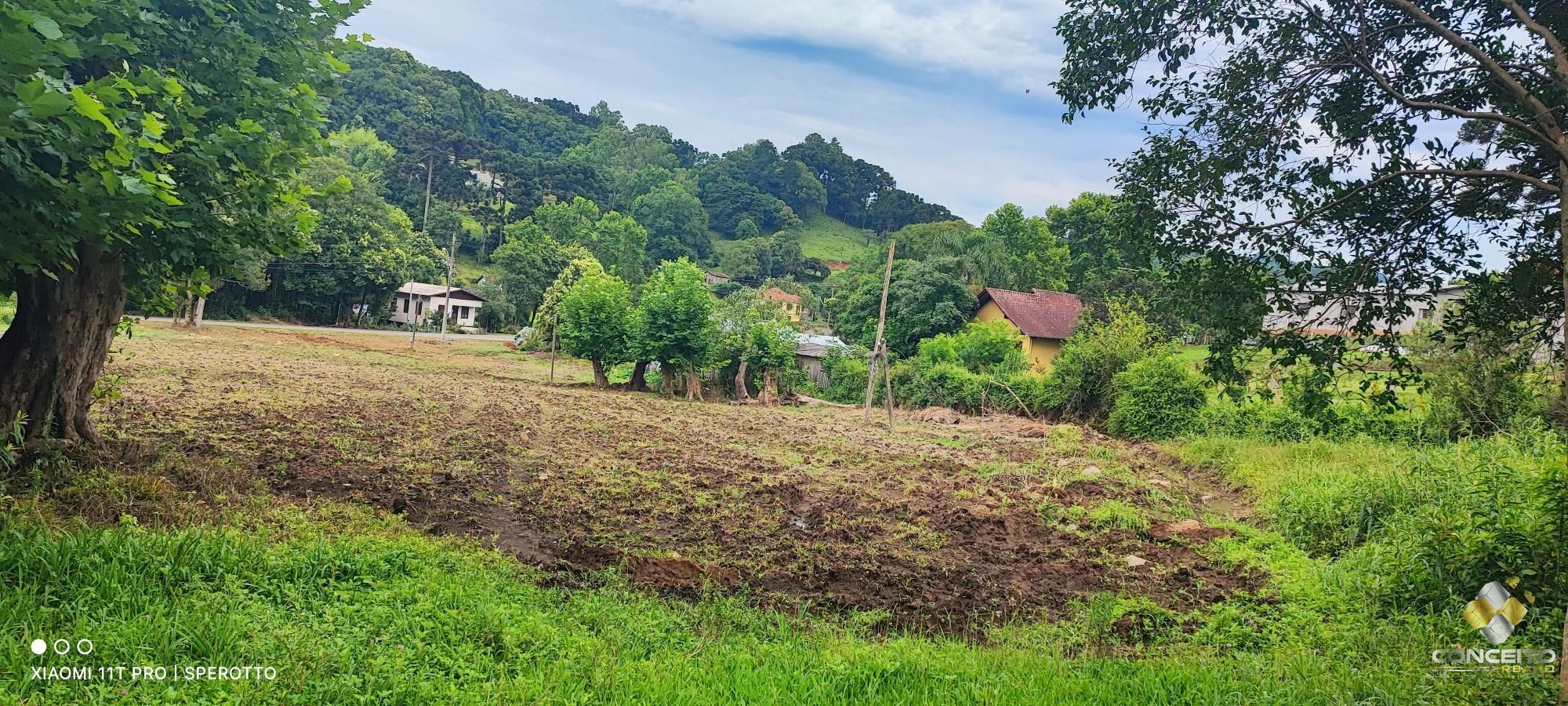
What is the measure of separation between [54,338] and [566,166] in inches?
2511

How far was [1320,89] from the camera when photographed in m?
4.89

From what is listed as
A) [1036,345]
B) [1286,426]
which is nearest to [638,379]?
[1036,345]

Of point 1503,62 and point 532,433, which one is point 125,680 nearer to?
point 1503,62

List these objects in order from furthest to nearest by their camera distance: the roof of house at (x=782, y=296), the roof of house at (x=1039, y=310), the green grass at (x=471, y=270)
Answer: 1. the roof of house at (x=782, y=296)
2. the green grass at (x=471, y=270)
3. the roof of house at (x=1039, y=310)

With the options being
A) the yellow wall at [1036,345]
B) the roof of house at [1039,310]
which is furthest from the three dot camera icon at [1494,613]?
the roof of house at [1039,310]

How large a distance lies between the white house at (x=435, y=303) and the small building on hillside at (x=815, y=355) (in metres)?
24.9

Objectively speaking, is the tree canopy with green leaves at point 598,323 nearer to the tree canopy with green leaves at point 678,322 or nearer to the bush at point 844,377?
the tree canopy with green leaves at point 678,322

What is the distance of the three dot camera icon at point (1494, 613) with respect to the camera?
4703 mm

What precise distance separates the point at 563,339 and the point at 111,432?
52.6 feet

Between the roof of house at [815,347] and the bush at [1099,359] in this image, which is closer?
the bush at [1099,359]

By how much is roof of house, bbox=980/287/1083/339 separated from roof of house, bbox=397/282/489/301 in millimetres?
30326

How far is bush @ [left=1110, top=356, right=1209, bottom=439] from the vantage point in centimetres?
1700

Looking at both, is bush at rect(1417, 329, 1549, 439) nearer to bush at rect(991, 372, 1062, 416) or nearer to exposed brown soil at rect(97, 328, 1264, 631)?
exposed brown soil at rect(97, 328, 1264, 631)

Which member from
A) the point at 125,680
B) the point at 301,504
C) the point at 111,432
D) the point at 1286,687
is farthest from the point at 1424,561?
the point at 111,432
